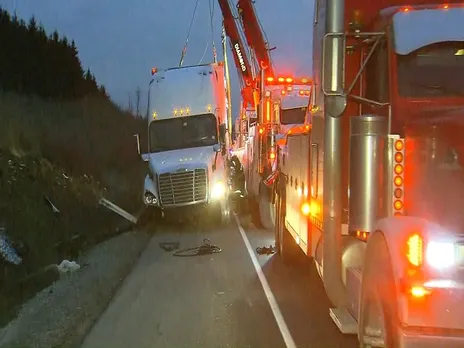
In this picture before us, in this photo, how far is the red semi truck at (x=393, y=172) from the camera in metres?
4.37

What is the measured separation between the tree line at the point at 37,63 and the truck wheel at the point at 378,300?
2597 cm

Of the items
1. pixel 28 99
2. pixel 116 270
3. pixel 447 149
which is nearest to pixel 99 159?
pixel 28 99

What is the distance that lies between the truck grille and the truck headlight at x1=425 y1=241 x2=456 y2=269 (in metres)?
13.6

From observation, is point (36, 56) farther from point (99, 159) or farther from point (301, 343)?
point (301, 343)

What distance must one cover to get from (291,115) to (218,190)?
315 cm

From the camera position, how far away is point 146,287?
1042 cm

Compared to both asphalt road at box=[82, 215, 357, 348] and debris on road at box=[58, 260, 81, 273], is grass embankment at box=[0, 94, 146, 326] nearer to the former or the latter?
debris on road at box=[58, 260, 81, 273]

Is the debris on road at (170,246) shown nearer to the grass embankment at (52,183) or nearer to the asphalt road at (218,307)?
the asphalt road at (218,307)

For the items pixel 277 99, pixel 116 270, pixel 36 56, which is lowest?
pixel 116 270

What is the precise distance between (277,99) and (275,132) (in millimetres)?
1010

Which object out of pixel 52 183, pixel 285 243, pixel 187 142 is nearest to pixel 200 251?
pixel 285 243

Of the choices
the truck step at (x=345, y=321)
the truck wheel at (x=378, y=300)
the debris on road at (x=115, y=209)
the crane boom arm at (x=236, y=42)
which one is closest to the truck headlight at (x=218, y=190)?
the debris on road at (x=115, y=209)

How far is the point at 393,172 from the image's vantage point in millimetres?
5332

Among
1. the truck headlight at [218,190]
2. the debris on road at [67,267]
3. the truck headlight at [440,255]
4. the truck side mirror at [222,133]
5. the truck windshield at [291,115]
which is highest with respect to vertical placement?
the truck windshield at [291,115]
